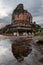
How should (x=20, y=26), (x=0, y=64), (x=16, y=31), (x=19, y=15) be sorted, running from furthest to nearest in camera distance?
(x=19, y=15), (x=20, y=26), (x=16, y=31), (x=0, y=64)

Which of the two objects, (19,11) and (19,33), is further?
(19,11)

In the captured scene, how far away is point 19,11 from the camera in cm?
11619

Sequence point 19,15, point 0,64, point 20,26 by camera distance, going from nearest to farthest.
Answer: point 0,64 → point 20,26 → point 19,15

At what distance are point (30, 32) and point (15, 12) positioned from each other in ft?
124

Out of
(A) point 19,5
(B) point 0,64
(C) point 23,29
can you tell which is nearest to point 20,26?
(C) point 23,29

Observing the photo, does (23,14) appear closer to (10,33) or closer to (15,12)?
(15,12)

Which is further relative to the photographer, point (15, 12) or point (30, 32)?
point (15, 12)

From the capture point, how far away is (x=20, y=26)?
9038 cm

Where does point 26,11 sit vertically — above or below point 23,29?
above

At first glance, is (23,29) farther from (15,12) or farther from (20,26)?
(15,12)

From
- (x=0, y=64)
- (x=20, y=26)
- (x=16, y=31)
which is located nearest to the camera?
(x=0, y=64)

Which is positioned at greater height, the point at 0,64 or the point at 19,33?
the point at 0,64

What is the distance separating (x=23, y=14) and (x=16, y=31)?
32.9 m

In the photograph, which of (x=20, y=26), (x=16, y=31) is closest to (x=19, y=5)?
(x=20, y=26)
